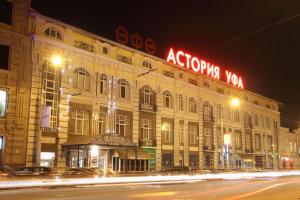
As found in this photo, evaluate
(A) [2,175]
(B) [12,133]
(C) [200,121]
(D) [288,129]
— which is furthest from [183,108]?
(D) [288,129]

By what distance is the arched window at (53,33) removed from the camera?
37.0m

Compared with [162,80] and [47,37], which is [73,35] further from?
[162,80]

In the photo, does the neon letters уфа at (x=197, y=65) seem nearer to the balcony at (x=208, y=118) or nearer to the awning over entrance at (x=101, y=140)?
the balcony at (x=208, y=118)

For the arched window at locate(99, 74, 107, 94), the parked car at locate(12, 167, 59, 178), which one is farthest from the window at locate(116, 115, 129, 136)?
the parked car at locate(12, 167, 59, 178)

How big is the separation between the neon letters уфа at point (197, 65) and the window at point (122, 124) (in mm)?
10570

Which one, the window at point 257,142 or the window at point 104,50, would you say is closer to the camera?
the window at point 104,50

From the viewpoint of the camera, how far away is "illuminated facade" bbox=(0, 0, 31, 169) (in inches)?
1272

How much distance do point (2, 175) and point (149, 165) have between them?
21.7 m

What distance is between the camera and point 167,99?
50781 millimetres

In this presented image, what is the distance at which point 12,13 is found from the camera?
34125 mm

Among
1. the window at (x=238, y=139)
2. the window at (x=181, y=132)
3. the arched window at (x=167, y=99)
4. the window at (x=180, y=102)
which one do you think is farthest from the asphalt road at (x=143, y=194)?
the window at (x=238, y=139)

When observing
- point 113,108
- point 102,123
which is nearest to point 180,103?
point 113,108

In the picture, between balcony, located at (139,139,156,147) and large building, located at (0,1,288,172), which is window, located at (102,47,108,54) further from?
balcony, located at (139,139,156,147)

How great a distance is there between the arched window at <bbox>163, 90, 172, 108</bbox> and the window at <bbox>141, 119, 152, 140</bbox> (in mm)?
4072
